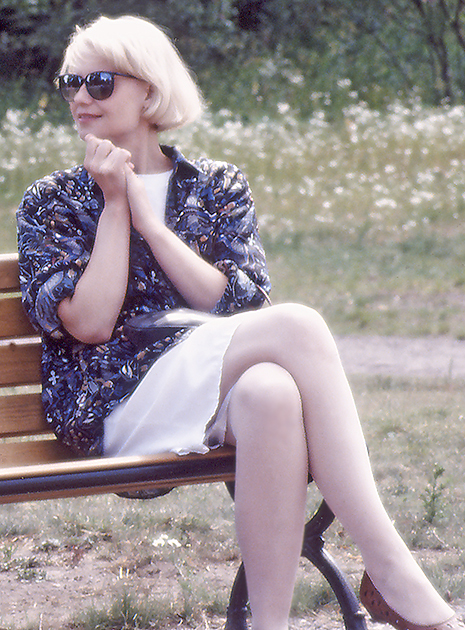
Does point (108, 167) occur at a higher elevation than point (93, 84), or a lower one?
lower

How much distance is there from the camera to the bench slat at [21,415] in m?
2.61

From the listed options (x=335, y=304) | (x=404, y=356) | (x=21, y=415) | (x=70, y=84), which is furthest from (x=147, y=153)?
(x=335, y=304)

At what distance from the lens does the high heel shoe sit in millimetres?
2021

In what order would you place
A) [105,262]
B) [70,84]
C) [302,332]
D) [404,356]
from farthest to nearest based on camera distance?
1. [404,356]
2. [70,84]
3. [105,262]
4. [302,332]

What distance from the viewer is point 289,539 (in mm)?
2027

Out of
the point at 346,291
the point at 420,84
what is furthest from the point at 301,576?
the point at 420,84

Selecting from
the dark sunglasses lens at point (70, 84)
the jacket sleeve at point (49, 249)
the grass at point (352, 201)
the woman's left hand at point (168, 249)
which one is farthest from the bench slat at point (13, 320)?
the grass at point (352, 201)

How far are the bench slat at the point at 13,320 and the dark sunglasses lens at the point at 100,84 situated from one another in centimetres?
61

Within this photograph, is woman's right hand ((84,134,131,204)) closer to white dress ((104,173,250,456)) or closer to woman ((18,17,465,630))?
woman ((18,17,465,630))

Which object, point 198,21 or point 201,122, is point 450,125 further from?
point 198,21

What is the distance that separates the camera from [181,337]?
239cm

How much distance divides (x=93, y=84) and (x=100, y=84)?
17 mm

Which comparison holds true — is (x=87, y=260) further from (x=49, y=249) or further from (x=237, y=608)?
(x=237, y=608)

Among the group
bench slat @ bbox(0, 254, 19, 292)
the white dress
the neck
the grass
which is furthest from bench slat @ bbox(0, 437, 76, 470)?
the grass
